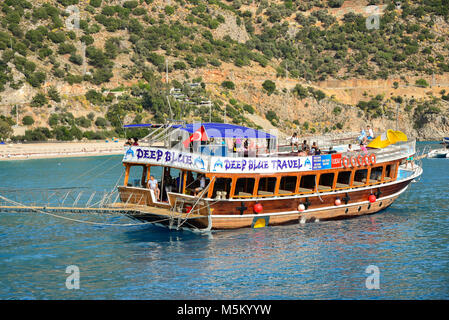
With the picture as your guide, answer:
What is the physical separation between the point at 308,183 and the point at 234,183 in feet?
18.6

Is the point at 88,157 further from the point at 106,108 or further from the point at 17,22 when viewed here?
the point at 17,22

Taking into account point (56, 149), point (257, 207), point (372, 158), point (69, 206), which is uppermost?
point (372, 158)

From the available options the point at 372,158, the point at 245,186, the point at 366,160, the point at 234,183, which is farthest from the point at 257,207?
the point at 372,158

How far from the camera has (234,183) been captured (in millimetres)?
28828

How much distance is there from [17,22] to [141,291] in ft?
341

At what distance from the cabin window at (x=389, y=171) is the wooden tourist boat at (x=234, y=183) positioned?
2274 mm

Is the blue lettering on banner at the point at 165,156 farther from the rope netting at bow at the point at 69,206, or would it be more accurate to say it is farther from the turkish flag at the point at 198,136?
the rope netting at bow at the point at 69,206

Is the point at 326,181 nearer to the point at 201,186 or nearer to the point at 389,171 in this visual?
the point at 389,171

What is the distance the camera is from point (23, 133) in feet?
301

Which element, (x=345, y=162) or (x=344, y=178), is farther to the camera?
(x=344, y=178)

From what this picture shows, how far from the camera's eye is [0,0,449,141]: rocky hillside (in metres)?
102

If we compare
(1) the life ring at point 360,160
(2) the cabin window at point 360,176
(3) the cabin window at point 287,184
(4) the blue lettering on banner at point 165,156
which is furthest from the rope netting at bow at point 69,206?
(2) the cabin window at point 360,176
